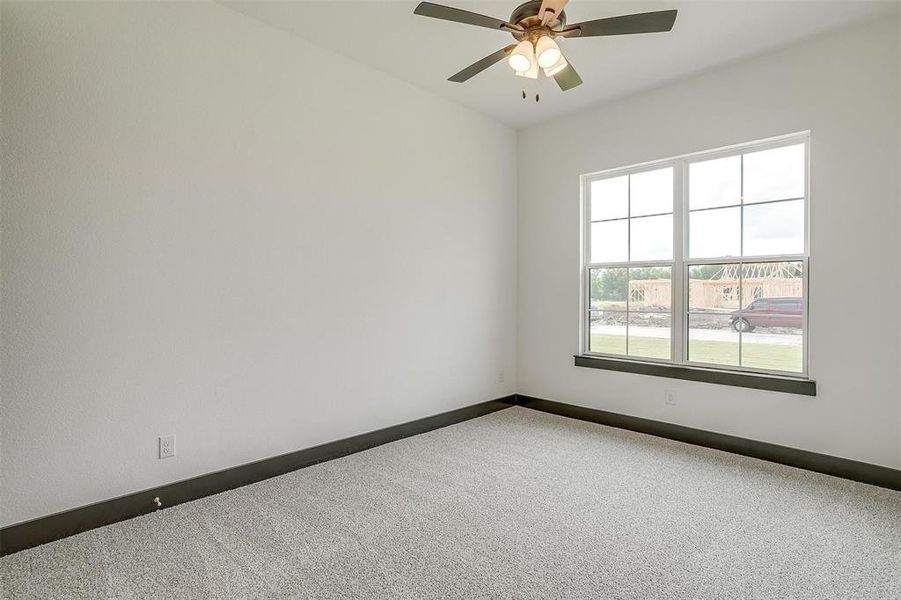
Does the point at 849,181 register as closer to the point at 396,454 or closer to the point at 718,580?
the point at 718,580

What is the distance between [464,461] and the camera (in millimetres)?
3205

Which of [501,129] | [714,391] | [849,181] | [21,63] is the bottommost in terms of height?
[714,391]

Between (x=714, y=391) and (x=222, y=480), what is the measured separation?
3.52 m

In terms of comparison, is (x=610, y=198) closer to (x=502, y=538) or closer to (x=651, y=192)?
(x=651, y=192)

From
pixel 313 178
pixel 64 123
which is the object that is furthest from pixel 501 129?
pixel 64 123

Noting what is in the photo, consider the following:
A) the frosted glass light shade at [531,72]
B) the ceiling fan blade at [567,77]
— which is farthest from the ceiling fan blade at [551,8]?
the ceiling fan blade at [567,77]

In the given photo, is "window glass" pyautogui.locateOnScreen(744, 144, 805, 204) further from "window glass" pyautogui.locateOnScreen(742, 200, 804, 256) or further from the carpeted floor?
the carpeted floor

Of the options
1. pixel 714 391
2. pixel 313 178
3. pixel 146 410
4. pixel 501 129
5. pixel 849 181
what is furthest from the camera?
pixel 501 129

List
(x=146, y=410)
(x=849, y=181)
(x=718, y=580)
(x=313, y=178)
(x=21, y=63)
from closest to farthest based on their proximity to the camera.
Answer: (x=718, y=580)
(x=21, y=63)
(x=146, y=410)
(x=849, y=181)
(x=313, y=178)

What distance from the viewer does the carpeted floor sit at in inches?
72.2

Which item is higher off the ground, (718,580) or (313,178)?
(313,178)

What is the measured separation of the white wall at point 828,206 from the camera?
2.80 metres

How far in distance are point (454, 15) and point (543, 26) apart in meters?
0.46

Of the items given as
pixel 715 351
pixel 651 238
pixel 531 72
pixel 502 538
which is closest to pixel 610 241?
pixel 651 238
